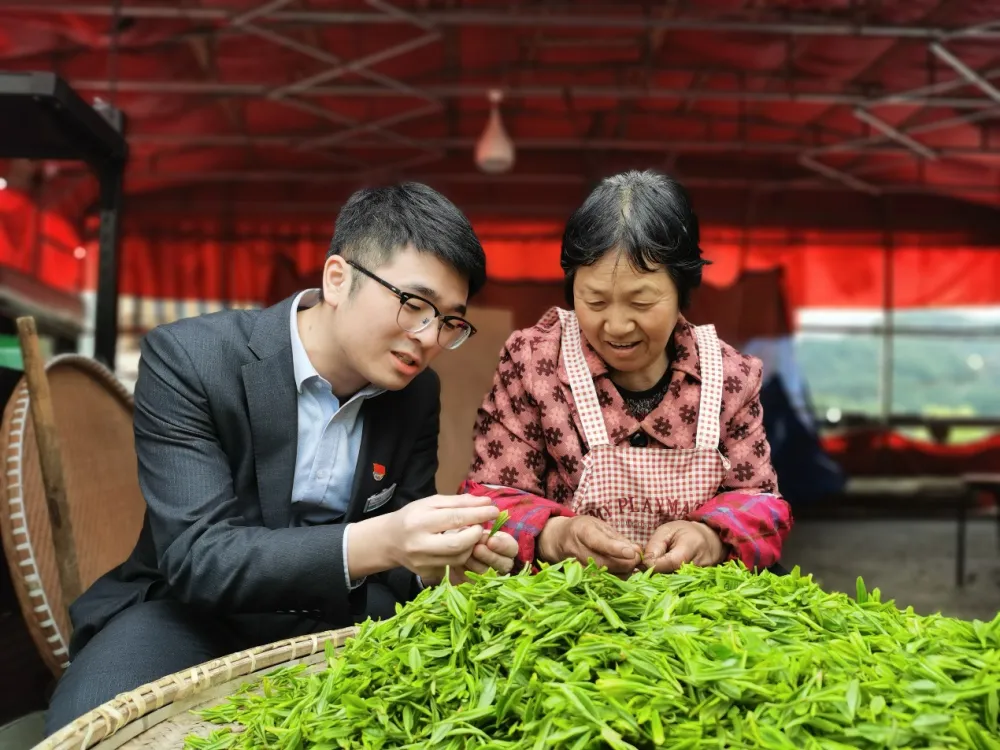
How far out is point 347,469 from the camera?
5.16ft

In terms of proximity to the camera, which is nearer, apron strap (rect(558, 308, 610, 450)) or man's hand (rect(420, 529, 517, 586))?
man's hand (rect(420, 529, 517, 586))

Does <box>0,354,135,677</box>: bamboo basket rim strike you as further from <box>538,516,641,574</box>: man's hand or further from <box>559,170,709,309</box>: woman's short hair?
<box>559,170,709,309</box>: woman's short hair

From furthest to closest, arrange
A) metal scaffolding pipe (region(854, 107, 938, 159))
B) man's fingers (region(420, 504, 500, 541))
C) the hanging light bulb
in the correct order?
metal scaffolding pipe (region(854, 107, 938, 159)), the hanging light bulb, man's fingers (region(420, 504, 500, 541))

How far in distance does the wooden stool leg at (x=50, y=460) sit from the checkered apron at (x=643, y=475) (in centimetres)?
95

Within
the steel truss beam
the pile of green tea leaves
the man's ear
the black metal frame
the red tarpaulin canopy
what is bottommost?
the pile of green tea leaves

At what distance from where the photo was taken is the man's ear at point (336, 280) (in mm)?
1415

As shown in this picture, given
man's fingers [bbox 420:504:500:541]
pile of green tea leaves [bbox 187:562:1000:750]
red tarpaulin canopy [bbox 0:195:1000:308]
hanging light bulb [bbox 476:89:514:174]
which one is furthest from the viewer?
red tarpaulin canopy [bbox 0:195:1000:308]

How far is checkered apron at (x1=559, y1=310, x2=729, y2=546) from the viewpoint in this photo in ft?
5.07

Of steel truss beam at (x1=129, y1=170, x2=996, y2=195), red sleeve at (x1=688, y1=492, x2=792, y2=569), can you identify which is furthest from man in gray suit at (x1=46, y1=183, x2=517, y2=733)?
steel truss beam at (x1=129, y1=170, x2=996, y2=195)

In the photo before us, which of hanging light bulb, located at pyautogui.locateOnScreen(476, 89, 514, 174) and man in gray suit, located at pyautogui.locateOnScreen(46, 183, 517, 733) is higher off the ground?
hanging light bulb, located at pyautogui.locateOnScreen(476, 89, 514, 174)

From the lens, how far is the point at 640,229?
141cm

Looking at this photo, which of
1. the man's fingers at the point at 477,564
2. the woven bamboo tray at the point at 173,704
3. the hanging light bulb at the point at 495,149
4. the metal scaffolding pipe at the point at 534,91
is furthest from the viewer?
the metal scaffolding pipe at the point at 534,91

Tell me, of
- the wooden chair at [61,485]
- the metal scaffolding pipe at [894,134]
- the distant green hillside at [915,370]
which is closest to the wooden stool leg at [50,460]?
the wooden chair at [61,485]

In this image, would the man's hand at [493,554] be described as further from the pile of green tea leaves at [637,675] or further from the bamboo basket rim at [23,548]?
the bamboo basket rim at [23,548]
